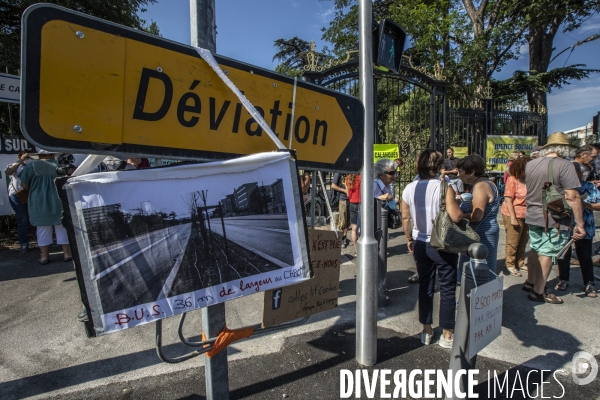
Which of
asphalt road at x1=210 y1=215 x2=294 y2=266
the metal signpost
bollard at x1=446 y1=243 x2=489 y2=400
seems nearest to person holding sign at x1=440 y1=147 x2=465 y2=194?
bollard at x1=446 y1=243 x2=489 y2=400

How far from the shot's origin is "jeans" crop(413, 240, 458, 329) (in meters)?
3.21

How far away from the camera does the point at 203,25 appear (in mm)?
1615

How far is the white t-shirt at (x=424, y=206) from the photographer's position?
3316 mm

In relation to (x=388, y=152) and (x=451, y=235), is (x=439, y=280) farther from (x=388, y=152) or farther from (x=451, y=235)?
(x=388, y=152)

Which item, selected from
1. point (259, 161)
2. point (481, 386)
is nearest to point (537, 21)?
point (481, 386)

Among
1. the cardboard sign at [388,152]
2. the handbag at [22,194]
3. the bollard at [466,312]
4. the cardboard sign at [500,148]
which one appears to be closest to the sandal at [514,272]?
the bollard at [466,312]

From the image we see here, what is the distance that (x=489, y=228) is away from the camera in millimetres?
3920

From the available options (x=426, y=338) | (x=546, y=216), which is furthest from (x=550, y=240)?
(x=426, y=338)

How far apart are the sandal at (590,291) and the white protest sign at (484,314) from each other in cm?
302

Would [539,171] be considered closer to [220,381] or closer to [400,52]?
[400,52]

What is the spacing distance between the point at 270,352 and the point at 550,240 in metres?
3.24

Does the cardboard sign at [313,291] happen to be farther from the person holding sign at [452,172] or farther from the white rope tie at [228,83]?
the person holding sign at [452,172]

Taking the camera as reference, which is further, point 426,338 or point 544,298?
point 544,298

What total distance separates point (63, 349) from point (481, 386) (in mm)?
3457
